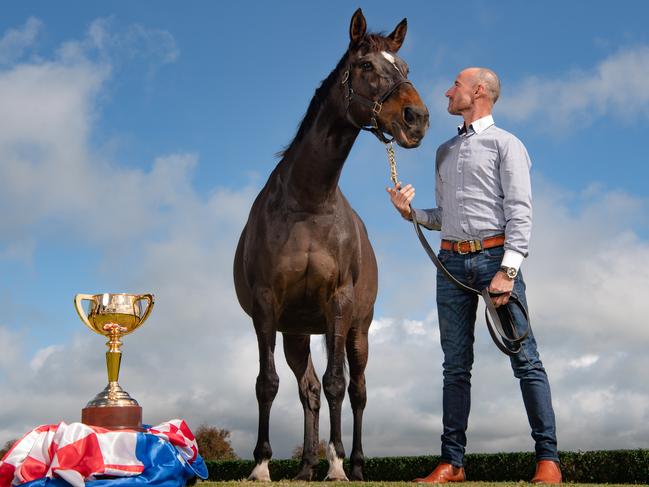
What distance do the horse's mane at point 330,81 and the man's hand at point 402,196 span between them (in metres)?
1.22

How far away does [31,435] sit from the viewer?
5.21 metres

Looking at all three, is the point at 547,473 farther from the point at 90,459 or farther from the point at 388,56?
the point at 388,56

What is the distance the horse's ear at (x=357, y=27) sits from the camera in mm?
5664

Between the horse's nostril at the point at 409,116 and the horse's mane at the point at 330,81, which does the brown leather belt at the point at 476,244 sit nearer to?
the horse's nostril at the point at 409,116

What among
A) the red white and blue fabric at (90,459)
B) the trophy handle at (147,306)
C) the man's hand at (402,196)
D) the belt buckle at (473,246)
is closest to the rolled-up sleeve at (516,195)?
the belt buckle at (473,246)

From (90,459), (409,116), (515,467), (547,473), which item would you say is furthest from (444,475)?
(515,467)

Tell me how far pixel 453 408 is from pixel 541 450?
0.64m

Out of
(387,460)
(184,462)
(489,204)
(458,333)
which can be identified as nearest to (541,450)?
(458,333)

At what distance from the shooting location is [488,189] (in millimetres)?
4918

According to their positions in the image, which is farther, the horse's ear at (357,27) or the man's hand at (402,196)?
the horse's ear at (357,27)

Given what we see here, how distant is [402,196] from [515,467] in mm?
5907

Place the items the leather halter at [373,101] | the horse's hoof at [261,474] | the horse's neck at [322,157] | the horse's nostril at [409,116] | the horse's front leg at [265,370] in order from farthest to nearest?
the horse's neck at [322,157], the horse's front leg at [265,370], the horse's hoof at [261,474], the leather halter at [373,101], the horse's nostril at [409,116]

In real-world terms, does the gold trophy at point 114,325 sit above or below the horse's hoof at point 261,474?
above

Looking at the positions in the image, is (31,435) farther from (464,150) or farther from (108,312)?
(464,150)
